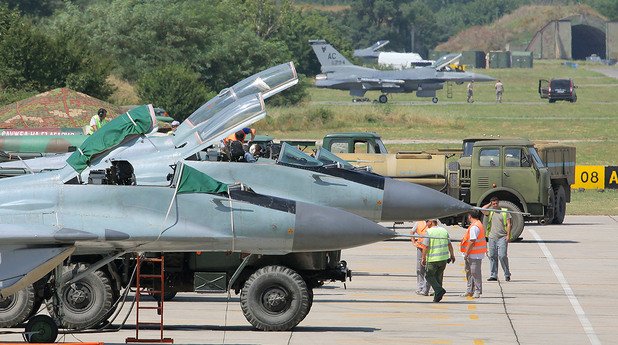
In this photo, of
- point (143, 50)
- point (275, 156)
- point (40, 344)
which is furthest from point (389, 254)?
point (143, 50)

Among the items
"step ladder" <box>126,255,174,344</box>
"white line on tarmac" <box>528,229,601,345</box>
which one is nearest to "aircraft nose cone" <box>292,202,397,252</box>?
"step ladder" <box>126,255,174,344</box>

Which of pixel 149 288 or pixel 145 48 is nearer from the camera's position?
pixel 149 288

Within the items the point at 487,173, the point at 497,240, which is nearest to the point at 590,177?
the point at 487,173

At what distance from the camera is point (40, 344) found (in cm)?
1462

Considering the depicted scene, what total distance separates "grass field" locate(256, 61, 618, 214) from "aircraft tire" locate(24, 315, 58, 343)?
25.0 m

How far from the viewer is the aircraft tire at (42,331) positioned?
15.3m

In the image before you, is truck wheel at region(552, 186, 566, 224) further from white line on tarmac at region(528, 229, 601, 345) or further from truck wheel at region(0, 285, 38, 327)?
truck wheel at region(0, 285, 38, 327)

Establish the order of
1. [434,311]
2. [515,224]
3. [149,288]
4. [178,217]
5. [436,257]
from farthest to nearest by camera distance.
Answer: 1. [515,224]
2. [436,257]
3. [434,311]
4. [149,288]
5. [178,217]

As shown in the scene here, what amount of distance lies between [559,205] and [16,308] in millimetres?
19321

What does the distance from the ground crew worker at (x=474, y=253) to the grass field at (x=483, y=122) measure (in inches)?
681

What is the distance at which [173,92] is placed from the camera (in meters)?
56.2

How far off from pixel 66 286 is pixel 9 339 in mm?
1072

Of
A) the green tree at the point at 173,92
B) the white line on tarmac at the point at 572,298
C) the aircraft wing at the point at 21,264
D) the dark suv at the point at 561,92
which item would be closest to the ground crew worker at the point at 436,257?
the white line on tarmac at the point at 572,298

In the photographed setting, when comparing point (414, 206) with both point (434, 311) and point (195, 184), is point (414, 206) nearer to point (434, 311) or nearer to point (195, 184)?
point (434, 311)
